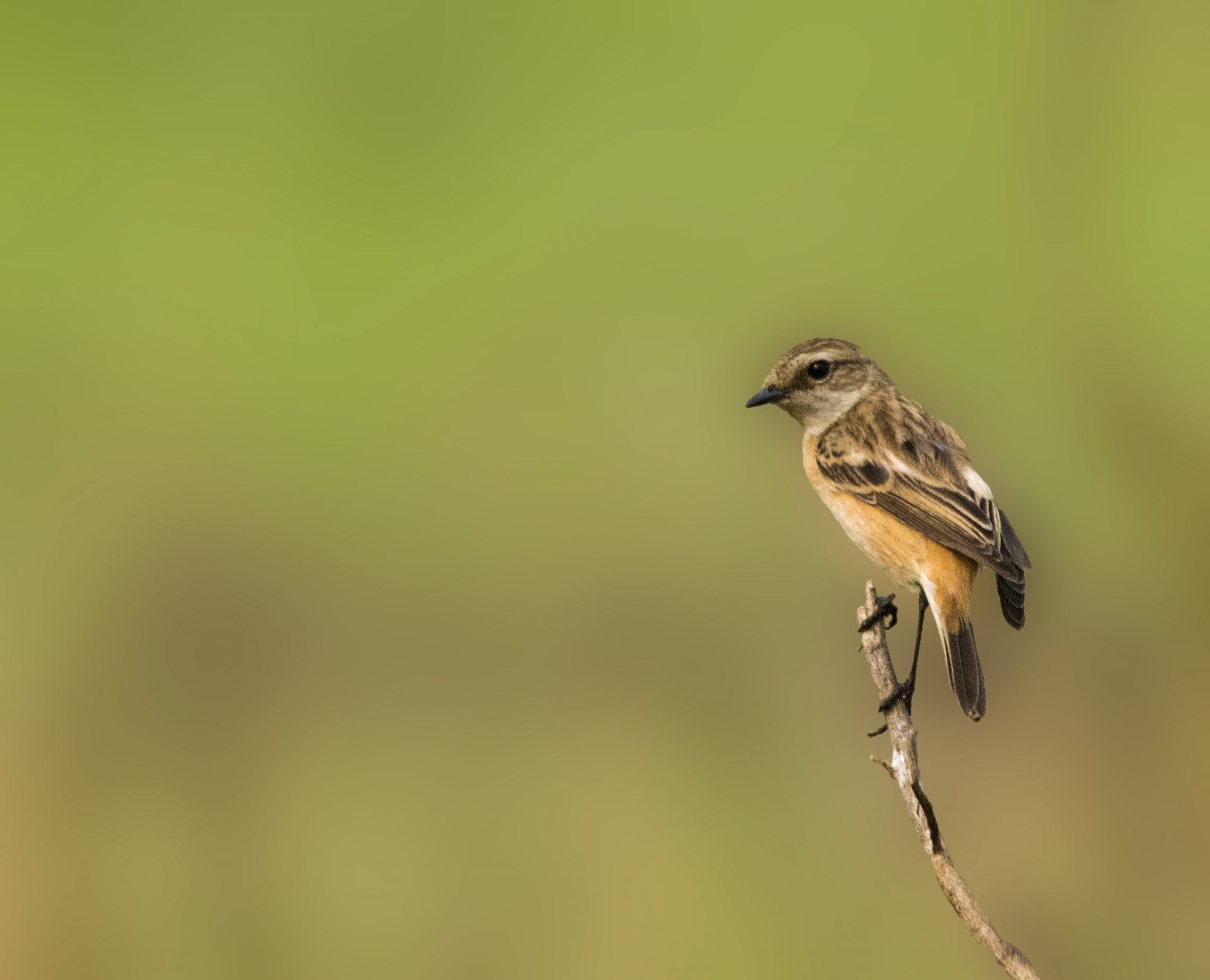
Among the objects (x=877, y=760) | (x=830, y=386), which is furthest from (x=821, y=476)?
(x=877, y=760)

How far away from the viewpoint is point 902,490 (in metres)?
4.04

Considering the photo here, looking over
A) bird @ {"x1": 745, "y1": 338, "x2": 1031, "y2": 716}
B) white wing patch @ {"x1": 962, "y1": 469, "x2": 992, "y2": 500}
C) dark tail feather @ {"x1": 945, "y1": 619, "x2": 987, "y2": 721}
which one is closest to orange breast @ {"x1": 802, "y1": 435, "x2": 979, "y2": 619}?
bird @ {"x1": 745, "y1": 338, "x2": 1031, "y2": 716}

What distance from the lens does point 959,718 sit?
7.64 m

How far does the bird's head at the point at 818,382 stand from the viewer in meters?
4.17

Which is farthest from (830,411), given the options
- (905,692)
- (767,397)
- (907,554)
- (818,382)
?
(905,692)

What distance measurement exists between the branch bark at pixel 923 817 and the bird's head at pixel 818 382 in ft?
3.08

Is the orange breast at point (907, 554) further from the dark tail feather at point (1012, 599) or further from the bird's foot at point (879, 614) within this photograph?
the dark tail feather at point (1012, 599)

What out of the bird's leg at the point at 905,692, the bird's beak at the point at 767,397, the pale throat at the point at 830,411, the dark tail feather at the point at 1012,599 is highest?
the bird's beak at the point at 767,397

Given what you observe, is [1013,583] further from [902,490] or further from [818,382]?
[818,382]

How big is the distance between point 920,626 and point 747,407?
105 cm

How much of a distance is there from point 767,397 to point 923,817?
1.90 meters

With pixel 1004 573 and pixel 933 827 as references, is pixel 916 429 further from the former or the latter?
pixel 933 827

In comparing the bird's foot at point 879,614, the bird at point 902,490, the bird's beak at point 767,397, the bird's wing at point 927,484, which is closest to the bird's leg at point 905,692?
the bird at point 902,490

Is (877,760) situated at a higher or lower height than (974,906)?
higher
